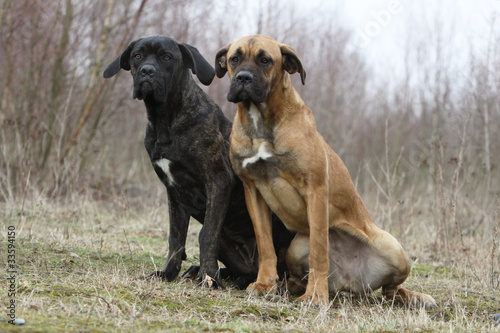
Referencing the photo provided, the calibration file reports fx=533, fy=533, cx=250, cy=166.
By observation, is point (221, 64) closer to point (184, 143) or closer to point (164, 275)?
point (184, 143)

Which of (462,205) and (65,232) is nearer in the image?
→ (65,232)

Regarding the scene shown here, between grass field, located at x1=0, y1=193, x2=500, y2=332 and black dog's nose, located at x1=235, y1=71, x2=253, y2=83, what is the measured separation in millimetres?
1578

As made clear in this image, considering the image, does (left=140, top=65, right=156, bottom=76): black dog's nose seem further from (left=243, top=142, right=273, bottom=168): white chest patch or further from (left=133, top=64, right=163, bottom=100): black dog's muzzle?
(left=243, top=142, right=273, bottom=168): white chest patch

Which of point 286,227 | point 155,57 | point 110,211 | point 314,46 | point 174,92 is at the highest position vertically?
point 314,46

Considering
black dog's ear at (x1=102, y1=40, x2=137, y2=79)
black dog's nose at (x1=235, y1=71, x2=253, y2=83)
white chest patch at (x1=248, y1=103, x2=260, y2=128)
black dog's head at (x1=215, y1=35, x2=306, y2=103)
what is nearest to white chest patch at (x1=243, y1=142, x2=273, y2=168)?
white chest patch at (x1=248, y1=103, x2=260, y2=128)

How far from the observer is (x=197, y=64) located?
4445 mm

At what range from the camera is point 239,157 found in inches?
164

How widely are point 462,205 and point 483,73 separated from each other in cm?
481

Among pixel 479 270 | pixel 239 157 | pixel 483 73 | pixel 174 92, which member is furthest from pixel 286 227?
pixel 483 73

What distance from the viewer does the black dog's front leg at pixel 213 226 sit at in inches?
168

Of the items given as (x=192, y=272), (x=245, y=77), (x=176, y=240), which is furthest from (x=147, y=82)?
(x=192, y=272)

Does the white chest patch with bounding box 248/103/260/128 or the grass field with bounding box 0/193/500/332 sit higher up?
the white chest patch with bounding box 248/103/260/128

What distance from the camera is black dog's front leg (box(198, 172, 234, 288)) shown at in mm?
4270

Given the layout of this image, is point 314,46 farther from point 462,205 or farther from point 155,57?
point 155,57
